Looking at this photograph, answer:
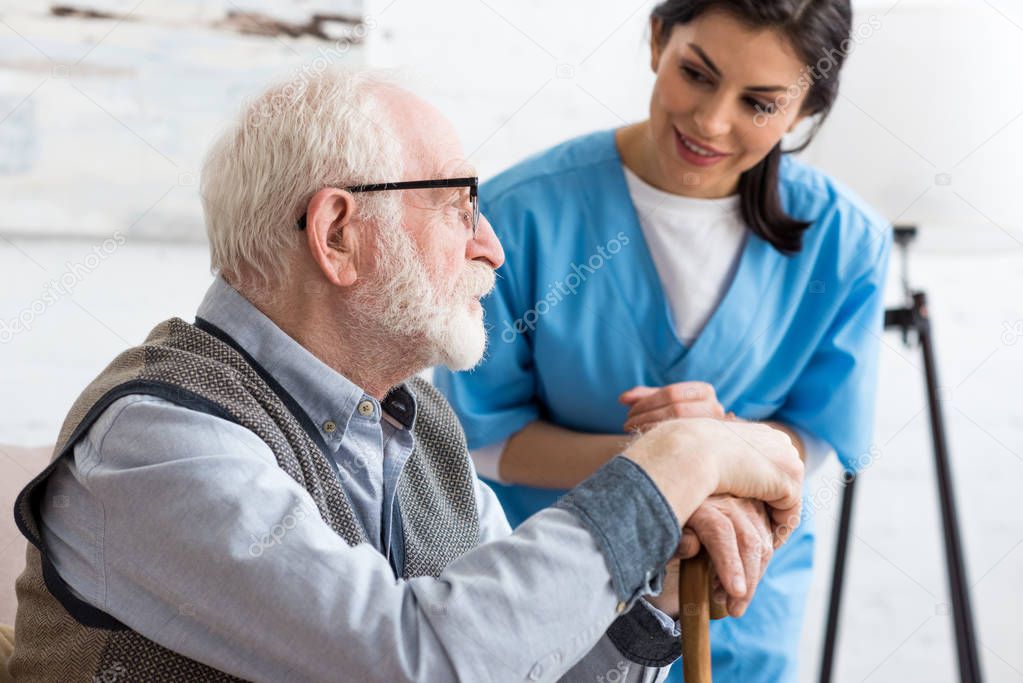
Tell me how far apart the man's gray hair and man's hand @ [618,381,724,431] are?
470 millimetres

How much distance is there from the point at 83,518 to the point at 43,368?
4.16ft

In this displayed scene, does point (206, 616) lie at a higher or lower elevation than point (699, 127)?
lower

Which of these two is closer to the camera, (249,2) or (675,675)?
(675,675)

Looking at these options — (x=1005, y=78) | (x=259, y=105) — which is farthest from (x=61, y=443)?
(x=1005, y=78)

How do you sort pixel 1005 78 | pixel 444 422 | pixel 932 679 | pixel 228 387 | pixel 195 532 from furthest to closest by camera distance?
pixel 932 679
pixel 1005 78
pixel 444 422
pixel 228 387
pixel 195 532

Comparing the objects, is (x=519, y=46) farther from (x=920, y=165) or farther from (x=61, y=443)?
(x=61, y=443)

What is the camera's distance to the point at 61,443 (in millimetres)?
1034

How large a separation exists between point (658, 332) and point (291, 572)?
96 cm

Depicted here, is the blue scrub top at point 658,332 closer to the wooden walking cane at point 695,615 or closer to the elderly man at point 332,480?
the elderly man at point 332,480

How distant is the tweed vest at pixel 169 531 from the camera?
3.07 feet

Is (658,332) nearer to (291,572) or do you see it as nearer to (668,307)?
(668,307)
